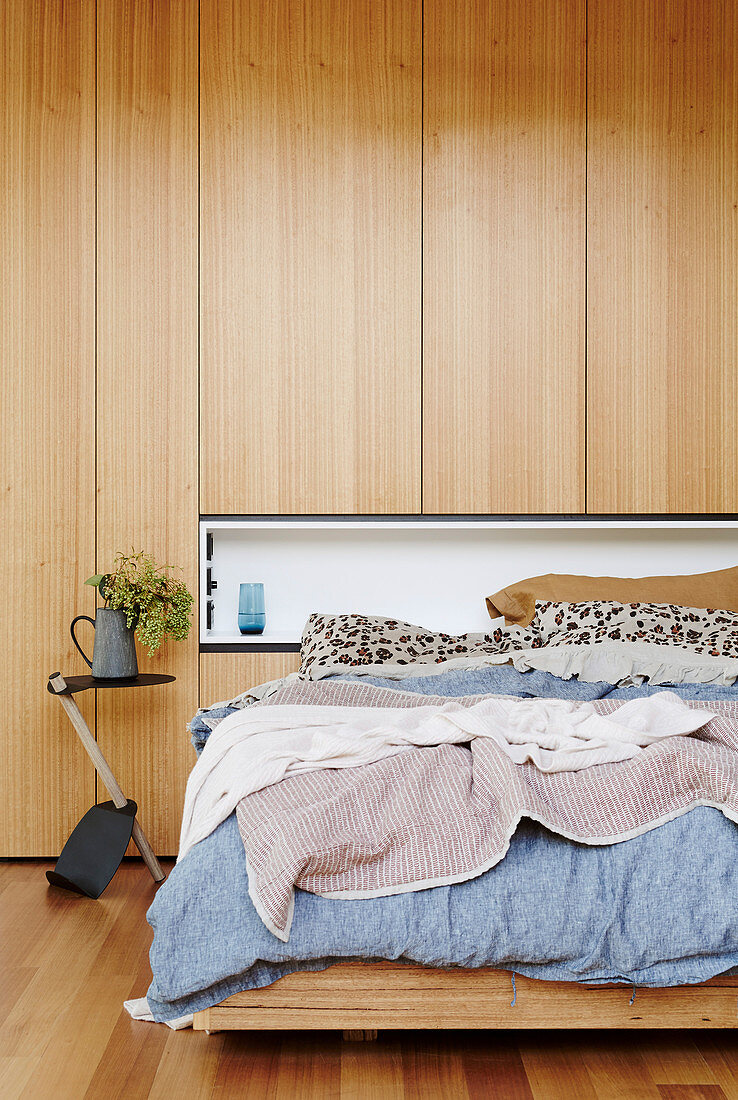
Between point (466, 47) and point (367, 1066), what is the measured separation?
3131 mm

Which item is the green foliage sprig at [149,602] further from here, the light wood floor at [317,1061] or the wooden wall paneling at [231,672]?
the light wood floor at [317,1061]

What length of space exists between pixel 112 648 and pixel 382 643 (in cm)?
84

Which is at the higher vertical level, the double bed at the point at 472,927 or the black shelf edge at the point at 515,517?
the black shelf edge at the point at 515,517

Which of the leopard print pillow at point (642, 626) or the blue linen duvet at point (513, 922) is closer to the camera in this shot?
the blue linen duvet at point (513, 922)

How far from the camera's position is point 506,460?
313cm

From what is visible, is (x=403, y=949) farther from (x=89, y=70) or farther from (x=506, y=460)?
(x=89, y=70)

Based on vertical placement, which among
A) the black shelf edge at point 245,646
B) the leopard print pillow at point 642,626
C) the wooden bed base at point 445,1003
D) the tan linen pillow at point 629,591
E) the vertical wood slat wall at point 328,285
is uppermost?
the vertical wood slat wall at point 328,285

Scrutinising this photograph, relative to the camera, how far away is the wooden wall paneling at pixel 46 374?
3031 mm

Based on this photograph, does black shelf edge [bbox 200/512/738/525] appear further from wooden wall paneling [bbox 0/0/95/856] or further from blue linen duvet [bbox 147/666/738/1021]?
blue linen duvet [bbox 147/666/738/1021]

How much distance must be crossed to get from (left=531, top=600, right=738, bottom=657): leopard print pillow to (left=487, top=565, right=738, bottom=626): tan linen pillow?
5.4 inches

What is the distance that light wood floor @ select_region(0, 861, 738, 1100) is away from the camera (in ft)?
5.17

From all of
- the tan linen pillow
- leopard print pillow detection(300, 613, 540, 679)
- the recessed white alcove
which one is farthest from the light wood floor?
the recessed white alcove

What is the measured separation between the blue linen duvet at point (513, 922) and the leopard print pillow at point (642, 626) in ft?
3.87

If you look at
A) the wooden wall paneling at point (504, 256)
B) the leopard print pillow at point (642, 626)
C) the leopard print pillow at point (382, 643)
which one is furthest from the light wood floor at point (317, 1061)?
the wooden wall paneling at point (504, 256)
